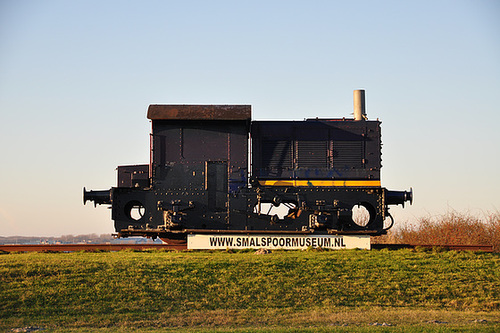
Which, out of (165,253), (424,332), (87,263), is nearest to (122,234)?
(165,253)

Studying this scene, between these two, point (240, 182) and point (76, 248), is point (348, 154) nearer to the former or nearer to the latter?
point (240, 182)

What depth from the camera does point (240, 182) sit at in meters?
19.3

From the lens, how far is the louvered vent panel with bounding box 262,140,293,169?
19766 millimetres

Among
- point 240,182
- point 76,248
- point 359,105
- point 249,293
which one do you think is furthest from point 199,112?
point 249,293

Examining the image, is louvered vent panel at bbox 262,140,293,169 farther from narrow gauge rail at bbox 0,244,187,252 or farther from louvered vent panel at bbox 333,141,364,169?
narrow gauge rail at bbox 0,244,187,252

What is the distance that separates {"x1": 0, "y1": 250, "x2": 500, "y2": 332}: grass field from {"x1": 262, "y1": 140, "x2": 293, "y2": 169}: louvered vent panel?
336cm

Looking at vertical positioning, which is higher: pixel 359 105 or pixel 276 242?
pixel 359 105

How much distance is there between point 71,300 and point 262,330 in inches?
175

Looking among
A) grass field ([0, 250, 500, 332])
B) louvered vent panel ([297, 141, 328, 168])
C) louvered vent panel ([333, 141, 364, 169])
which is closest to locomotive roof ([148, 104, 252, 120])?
louvered vent panel ([297, 141, 328, 168])

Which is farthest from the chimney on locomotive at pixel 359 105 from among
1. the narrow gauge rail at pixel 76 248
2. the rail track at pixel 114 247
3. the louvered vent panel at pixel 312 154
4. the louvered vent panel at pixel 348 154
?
the narrow gauge rail at pixel 76 248

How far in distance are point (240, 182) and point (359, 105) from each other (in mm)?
4891

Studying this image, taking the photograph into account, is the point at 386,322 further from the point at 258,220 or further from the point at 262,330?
the point at 258,220

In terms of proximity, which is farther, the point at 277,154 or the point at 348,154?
the point at 348,154

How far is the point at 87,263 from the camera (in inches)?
607
